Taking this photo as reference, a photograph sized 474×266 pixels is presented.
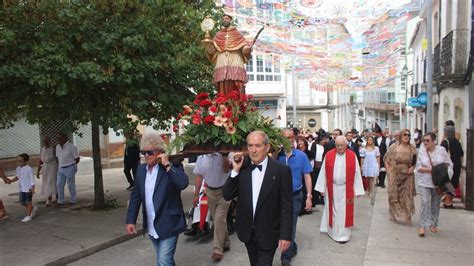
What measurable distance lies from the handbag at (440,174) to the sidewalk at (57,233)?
5194 millimetres

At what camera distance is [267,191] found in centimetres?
400

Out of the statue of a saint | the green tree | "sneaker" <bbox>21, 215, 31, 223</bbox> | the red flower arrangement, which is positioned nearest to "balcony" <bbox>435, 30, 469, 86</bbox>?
the green tree

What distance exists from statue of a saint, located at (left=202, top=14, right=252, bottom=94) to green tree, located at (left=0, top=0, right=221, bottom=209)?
1.72 metres

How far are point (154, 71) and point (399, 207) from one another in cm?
526

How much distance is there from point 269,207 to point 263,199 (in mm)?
95

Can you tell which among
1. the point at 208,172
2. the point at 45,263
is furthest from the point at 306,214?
the point at 45,263

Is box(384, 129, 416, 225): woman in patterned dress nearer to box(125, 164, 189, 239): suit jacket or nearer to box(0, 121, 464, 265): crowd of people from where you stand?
box(0, 121, 464, 265): crowd of people

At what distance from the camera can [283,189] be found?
403cm

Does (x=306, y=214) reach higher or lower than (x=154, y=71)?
lower

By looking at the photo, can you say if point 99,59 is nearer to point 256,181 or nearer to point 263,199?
point 256,181

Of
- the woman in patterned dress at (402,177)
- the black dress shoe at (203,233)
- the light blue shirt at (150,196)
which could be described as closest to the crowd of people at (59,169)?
the black dress shoe at (203,233)

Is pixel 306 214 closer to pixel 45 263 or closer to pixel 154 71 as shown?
pixel 154 71

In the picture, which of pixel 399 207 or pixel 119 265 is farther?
pixel 399 207

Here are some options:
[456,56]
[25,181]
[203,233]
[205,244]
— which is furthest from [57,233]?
[456,56]
